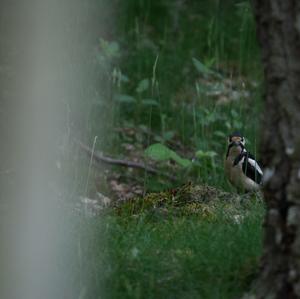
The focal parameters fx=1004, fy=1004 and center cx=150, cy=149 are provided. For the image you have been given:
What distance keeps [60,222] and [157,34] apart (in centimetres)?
608

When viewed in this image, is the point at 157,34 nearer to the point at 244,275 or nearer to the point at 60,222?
the point at 60,222

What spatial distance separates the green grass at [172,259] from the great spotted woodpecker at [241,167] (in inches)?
70.4

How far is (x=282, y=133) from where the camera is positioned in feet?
12.3

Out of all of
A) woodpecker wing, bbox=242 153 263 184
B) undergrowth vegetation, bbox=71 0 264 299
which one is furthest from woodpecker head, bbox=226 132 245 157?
undergrowth vegetation, bbox=71 0 264 299

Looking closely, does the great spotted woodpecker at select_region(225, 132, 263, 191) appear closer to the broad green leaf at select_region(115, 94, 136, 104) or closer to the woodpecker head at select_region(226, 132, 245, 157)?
the woodpecker head at select_region(226, 132, 245, 157)

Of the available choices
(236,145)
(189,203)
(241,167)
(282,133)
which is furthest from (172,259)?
(236,145)

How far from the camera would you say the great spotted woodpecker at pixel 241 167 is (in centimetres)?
692

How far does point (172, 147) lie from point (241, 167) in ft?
7.63

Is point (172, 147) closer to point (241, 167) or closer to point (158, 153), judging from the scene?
point (158, 153)

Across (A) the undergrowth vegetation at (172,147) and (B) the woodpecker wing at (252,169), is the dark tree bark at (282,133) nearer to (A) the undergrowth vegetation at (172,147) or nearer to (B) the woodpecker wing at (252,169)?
(A) the undergrowth vegetation at (172,147)

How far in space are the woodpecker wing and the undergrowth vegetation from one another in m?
0.18

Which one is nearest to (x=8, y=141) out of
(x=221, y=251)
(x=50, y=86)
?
(x=50, y=86)

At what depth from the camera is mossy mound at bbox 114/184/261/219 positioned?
5.75 metres

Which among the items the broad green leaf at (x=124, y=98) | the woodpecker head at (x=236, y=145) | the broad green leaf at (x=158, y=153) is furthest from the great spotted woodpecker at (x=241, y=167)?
the broad green leaf at (x=124, y=98)
